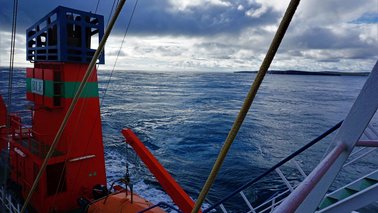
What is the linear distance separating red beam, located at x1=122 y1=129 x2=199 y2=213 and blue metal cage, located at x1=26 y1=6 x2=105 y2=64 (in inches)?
111

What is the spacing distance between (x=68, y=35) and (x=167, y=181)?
17.1ft

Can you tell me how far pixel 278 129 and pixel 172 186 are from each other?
69.4 ft

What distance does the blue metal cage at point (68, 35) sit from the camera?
764cm

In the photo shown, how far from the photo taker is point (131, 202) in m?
6.12

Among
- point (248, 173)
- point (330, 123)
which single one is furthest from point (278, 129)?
point (248, 173)

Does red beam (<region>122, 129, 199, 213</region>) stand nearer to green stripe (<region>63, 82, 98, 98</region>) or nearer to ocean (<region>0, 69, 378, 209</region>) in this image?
ocean (<region>0, 69, 378, 209</region>)

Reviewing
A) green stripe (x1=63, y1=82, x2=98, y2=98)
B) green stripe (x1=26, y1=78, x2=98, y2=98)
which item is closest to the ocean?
green stripe (x1=26, y1=78, x2=98, y2=98)

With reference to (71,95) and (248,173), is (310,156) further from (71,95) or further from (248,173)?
(71,95)

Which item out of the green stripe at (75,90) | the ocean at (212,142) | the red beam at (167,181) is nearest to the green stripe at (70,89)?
the green stripe at (75,90)

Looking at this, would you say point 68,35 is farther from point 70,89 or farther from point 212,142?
point 212,142

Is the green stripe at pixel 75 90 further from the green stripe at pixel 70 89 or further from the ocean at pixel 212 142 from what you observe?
the ocean at pixel 212 142

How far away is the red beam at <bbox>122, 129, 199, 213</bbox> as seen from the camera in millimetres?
5848

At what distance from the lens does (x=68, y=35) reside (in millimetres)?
8086

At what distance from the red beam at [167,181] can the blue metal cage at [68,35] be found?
2817 millimetres
